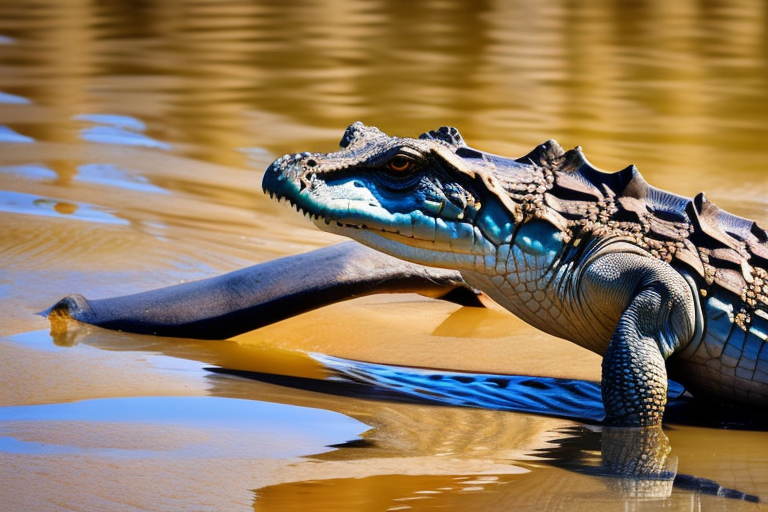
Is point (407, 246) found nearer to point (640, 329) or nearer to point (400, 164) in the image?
point (400, 164)

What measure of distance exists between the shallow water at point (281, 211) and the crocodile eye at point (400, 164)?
35.8 inches

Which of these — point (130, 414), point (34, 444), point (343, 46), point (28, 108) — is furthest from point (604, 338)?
point (343, 46)

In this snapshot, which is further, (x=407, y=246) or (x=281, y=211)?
(x=281, y=211)

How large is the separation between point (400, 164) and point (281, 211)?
360 cm

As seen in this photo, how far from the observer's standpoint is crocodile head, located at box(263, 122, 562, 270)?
4.49 m

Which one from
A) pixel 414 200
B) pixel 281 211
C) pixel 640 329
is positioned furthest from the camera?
pixel 281 211

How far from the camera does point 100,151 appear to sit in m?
9.26

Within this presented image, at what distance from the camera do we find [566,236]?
4.56 metres

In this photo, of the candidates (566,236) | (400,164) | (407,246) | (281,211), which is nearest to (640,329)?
(566,236)

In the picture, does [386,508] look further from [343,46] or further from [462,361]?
[343,46]

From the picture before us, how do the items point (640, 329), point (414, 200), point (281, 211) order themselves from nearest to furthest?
point (640, 329) < point (414, 200) < point (281, 211)

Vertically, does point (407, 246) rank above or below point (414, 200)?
below

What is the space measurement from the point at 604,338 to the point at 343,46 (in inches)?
432

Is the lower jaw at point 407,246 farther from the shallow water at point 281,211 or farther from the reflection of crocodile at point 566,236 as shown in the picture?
the shallow water at point 281,211
